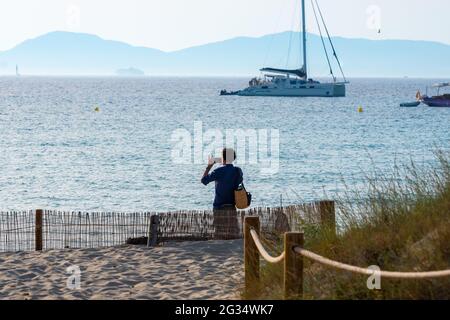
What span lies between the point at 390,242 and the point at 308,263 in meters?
0.87

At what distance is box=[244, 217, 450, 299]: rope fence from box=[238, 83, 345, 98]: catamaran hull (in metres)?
105

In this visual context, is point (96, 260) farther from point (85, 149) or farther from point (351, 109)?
point (351, 109)

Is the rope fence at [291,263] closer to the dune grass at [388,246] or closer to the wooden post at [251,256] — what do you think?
the wooden post at [251,256]

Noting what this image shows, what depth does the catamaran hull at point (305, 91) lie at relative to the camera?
114250mm

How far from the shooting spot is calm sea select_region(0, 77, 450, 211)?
118ft

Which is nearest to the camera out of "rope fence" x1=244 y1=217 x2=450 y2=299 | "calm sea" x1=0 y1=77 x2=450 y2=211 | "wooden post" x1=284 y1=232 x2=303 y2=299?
"rope fence" x1=244 y1=217 x2=450 y2=299

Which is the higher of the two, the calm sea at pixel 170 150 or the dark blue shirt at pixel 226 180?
the dark blue shirt at pixel 226 180

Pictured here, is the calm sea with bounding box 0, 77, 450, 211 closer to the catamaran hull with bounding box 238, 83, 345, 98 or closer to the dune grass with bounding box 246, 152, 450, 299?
the dune grass with bounding box 246, 152, 450, 299

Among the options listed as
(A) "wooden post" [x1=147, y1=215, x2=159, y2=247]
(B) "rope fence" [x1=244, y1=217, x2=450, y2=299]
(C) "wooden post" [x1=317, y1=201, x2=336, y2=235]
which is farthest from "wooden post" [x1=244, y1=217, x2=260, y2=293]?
(A) "wooden post" [x1=147, y1=215, x2=159, y2=247]

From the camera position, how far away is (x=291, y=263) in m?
7.49

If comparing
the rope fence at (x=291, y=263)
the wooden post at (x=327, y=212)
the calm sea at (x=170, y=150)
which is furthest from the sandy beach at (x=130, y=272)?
the calm sea at (x=170, y=150)

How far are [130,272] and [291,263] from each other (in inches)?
165

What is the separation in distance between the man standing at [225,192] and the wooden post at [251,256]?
11.5 ft
